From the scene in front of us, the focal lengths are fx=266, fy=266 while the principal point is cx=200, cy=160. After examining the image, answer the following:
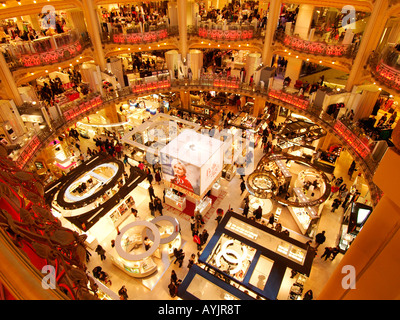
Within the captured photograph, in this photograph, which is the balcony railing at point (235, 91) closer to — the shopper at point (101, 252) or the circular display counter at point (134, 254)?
the shopper at point (101, 252)

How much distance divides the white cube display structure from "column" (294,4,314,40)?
14.9m

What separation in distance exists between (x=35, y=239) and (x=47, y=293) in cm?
101

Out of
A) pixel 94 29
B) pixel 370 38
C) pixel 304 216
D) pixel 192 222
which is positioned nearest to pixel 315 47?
pixel 370 38

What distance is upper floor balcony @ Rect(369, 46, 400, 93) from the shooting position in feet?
51.6

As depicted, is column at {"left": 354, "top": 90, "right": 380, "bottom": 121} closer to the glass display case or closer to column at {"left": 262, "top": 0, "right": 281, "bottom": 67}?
column at {"left": 262, "top": 0, "right": 281, "bottom": 67}

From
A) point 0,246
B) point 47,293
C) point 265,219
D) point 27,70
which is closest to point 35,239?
point 0,246

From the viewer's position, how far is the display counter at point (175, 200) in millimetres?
18109

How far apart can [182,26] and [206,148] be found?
48.3ft

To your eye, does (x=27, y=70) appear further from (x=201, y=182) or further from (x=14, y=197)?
(x=14, y=197)

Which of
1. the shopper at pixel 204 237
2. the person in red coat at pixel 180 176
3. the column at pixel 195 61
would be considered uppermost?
the column at pixel 195 61

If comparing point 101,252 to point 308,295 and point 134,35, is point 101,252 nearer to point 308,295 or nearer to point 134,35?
point 308,295

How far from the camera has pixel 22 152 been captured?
15398mm

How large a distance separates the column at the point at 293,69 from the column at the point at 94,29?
17719mm

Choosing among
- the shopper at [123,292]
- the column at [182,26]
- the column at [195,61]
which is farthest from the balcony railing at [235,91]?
the shopper at [123,292]
